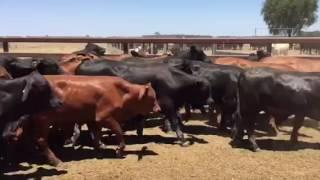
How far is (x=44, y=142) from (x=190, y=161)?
1.95 meters

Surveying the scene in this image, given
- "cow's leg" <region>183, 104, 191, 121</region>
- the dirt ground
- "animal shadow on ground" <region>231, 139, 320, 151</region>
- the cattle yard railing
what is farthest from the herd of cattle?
the cattle yard railing

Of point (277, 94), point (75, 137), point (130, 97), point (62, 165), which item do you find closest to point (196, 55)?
point (277, 94)

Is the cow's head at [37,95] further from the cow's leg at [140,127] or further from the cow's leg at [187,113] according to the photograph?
the cow's leg at [187,113]

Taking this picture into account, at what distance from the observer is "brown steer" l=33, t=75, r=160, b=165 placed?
22.3 ft

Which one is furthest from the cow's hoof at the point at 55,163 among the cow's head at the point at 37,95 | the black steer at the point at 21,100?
the cow's head at the point at 37,95

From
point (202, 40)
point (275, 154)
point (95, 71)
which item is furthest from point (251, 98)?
point (202, 40)

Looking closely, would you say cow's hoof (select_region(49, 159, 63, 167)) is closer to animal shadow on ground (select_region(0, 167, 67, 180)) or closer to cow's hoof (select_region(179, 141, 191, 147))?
animal shadow on ground (select_region(0, 167, 67, 180))

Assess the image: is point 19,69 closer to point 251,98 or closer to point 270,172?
point 251,98

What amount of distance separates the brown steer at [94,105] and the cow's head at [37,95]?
0.98 feet

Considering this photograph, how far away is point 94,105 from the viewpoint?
283 inches

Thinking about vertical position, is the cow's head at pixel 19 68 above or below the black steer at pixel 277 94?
above

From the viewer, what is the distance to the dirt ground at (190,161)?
650 centimetres

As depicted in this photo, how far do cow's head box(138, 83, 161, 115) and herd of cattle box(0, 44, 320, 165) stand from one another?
15 mm

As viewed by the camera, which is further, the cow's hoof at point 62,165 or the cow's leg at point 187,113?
the cow's leg at point 187,113
